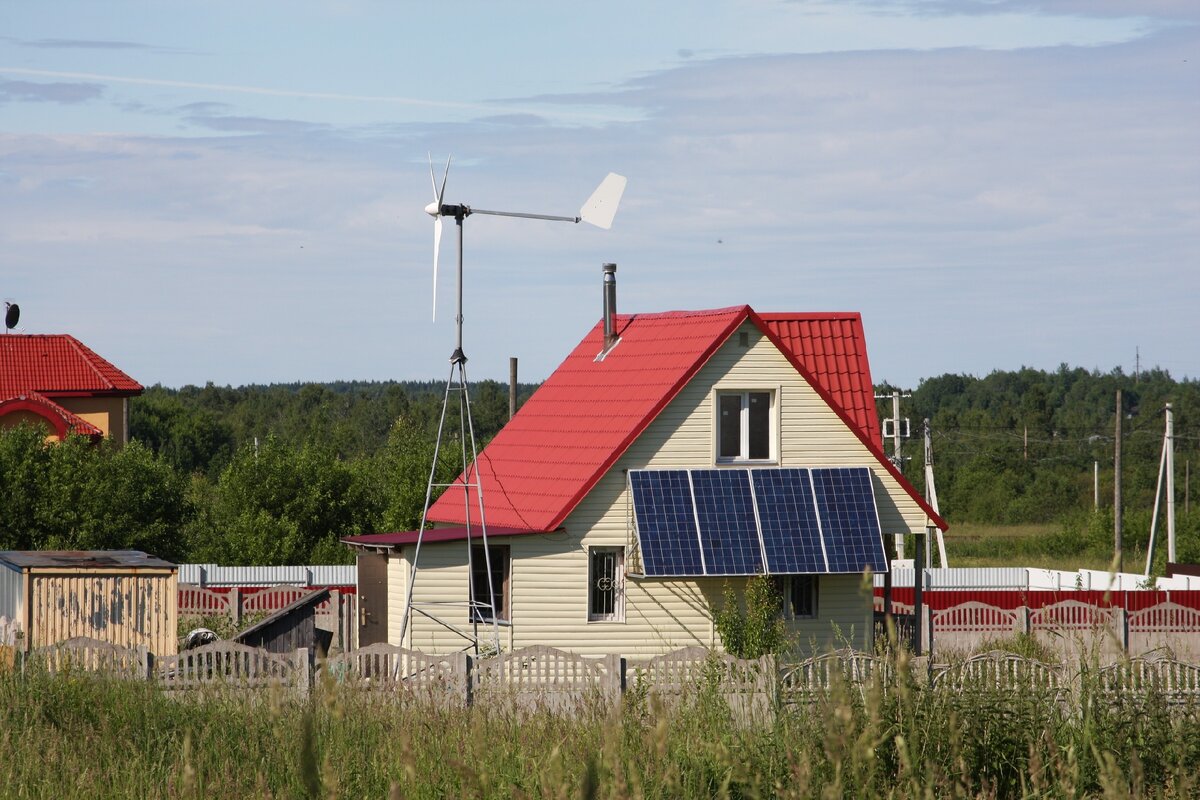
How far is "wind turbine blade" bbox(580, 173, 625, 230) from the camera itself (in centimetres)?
2089

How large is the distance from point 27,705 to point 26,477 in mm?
29378

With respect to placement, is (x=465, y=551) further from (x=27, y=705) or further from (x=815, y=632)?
(x=27, y=705)

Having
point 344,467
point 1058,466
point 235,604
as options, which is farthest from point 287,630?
point 1058,466

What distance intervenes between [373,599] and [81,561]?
222 inches

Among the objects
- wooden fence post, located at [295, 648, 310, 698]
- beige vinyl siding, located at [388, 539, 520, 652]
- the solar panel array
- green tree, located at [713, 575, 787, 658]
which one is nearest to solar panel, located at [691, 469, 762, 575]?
the solar panel array

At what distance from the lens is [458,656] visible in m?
12.8

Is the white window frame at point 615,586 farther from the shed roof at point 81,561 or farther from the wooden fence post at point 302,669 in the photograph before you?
the wooden fence post at point 302,669

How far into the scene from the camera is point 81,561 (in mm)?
19641

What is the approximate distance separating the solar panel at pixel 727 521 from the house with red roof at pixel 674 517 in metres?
0.03

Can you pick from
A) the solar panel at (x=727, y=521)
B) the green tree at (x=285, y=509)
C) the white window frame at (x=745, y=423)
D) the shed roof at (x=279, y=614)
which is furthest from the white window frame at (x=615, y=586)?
the green tree at (x=285, y=509)

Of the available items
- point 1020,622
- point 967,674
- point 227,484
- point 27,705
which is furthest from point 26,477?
point 967,674

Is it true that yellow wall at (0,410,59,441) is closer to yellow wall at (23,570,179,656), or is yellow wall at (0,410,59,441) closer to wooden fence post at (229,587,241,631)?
wooden fence post at (229,587,241,631)

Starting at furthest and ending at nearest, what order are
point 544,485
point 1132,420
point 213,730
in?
point 1132,420 < point 544,485 < point 213,730

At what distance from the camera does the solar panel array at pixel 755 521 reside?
22188 mm
